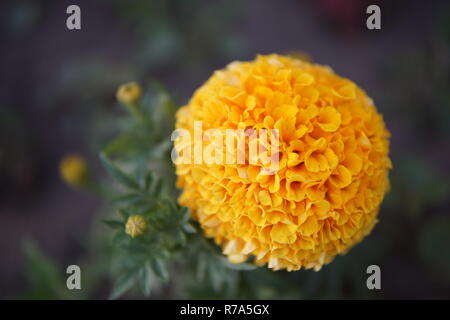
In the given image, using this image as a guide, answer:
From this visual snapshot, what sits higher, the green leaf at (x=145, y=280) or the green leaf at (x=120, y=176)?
the green leaf at (x=120, y=176)

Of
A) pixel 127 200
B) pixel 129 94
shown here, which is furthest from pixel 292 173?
pixel 129 94

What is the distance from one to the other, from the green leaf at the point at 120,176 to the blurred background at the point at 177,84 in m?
1.39

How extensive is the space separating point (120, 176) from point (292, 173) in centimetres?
75

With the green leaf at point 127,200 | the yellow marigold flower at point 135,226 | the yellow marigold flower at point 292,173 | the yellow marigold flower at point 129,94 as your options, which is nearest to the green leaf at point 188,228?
the yellow marigold flower at point 292,173

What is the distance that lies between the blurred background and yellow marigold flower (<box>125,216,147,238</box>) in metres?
1.50

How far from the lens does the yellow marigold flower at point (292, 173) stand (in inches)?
59.7

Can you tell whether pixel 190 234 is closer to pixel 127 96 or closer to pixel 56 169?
pixel 127 96

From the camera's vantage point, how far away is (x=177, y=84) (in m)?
3.95

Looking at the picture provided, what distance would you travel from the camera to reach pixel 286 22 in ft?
13.3

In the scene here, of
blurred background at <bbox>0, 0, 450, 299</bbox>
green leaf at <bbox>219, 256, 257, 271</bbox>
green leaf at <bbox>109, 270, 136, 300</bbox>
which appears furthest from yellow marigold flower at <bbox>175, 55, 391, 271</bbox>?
blurred background at <bbox>0, 0, 450, 299</bbox>

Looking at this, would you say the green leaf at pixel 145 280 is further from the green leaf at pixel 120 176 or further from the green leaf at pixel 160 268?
the green leaf at pixel 120 176

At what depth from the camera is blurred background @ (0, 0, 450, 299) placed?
3.01 m

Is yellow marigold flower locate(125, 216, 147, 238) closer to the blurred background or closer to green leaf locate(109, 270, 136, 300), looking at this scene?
green leaf locate(109, 270, 136, 300)
